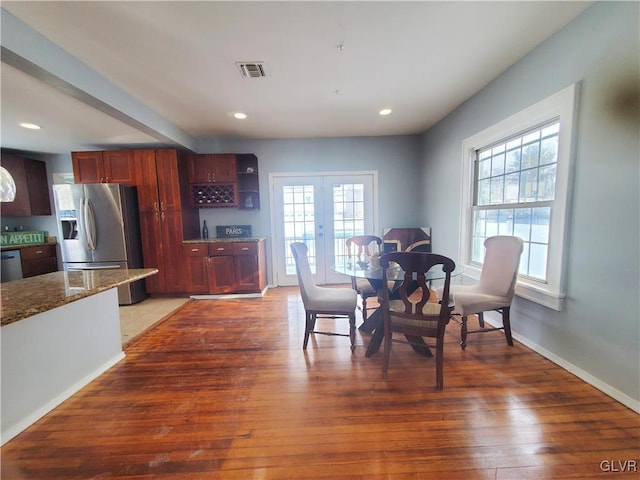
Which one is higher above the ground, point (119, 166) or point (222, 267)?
point (119, 166)

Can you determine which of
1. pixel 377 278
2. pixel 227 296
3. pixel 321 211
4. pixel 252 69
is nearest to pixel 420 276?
pixel 377 278

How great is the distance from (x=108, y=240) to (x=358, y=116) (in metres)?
3.89

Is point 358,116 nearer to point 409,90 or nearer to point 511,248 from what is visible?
point 409,90

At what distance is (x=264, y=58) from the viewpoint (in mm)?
1967

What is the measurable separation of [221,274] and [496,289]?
11.5ft

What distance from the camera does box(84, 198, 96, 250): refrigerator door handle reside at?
10.7ft

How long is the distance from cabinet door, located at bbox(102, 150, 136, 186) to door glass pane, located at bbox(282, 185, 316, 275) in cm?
225

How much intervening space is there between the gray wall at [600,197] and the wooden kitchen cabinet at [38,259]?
6781 millimetres

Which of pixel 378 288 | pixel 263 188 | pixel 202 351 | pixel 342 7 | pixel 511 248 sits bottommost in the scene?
pixel 202 351

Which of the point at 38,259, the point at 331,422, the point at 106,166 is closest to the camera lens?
the point at 331,422

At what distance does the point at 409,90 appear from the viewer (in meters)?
2.57

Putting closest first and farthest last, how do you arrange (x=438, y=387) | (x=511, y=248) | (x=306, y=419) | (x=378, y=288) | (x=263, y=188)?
(x=306, y=419) < (x=438, y=387) < (x=511, y=248) < (x=378, y=288) < (x=263, y=188)

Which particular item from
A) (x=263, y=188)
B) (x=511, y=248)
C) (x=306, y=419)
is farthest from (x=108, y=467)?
(x=263, y=188)

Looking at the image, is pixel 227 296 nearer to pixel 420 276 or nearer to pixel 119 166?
pixel 119 166
